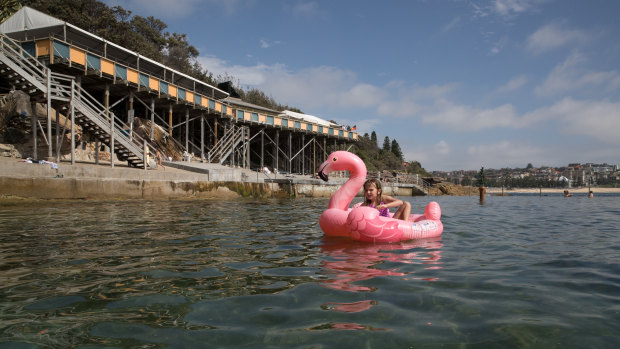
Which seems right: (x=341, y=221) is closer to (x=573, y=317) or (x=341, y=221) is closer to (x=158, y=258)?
(x=158, y=258)

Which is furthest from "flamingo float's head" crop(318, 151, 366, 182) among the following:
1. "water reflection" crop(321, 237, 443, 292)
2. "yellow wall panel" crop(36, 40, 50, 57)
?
"yellow wall panel" crop(36, 40, 50, 57)

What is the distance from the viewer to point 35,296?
310 cm

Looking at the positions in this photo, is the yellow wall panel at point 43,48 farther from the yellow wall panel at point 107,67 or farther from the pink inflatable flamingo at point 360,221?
the pink inflatable flamingo at point 360,221

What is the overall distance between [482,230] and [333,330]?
6778mm

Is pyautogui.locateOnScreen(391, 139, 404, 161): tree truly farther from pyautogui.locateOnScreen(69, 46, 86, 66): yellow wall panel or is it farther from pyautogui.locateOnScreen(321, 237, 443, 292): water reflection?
pyautogui.locateOnScreen(321, 237, 443, 292): water reflection

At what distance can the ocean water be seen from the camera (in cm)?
241

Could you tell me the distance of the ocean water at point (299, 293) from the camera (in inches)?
94.8

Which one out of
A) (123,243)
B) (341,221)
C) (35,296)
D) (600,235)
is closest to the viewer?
(35,296)

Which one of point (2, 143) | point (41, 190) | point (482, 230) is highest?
point (2, 143)

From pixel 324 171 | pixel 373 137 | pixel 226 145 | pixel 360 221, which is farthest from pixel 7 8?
pixel 373 137

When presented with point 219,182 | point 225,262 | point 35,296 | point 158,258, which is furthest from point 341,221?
point 219,182

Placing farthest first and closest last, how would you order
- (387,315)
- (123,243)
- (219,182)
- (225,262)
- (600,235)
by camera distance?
(219,182)
(600,235)
(123,243)
(225,262)
(387,315)

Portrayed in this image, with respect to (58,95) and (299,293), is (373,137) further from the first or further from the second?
(299,293)

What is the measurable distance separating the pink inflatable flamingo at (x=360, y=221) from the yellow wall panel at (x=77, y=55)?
60.1ft
